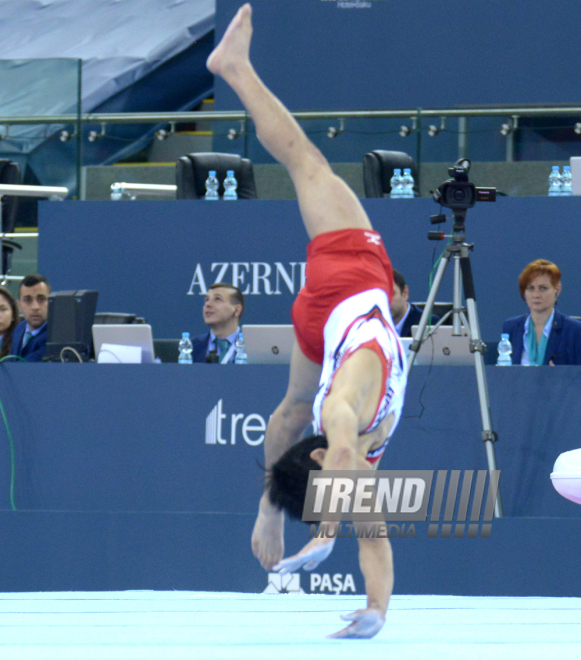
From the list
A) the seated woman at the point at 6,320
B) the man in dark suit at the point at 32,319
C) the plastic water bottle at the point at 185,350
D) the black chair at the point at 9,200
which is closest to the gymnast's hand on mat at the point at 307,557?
the plastic water bottle at the point at 185,350

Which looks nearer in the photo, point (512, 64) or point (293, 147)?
A: point (293, 147)

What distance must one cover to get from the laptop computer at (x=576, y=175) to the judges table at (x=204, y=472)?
4.75 ft

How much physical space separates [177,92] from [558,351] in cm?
599

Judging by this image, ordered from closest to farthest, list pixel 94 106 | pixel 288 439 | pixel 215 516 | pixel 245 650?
pixel 245 650
pixel 288 439
pixel 215 516
pixel 94 106

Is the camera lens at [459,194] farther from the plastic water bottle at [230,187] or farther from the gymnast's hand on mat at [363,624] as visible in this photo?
the gymnast's hand on mat at [363,624]

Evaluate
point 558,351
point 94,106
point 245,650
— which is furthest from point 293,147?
point 94,106

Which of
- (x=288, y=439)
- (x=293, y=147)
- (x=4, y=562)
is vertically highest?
(x=293, y=147)

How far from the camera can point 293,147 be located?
3277mm

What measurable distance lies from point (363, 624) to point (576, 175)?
3838 mm

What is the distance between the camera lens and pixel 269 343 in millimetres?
5242

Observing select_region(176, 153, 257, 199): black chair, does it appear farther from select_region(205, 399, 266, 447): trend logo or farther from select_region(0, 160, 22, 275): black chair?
select_region(205, 399, 266, 447): trend logo

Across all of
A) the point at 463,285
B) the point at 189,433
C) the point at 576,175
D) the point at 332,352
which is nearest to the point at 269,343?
the point at 189,433

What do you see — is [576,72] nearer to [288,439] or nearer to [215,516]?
[215,516]

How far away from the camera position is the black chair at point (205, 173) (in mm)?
6559
